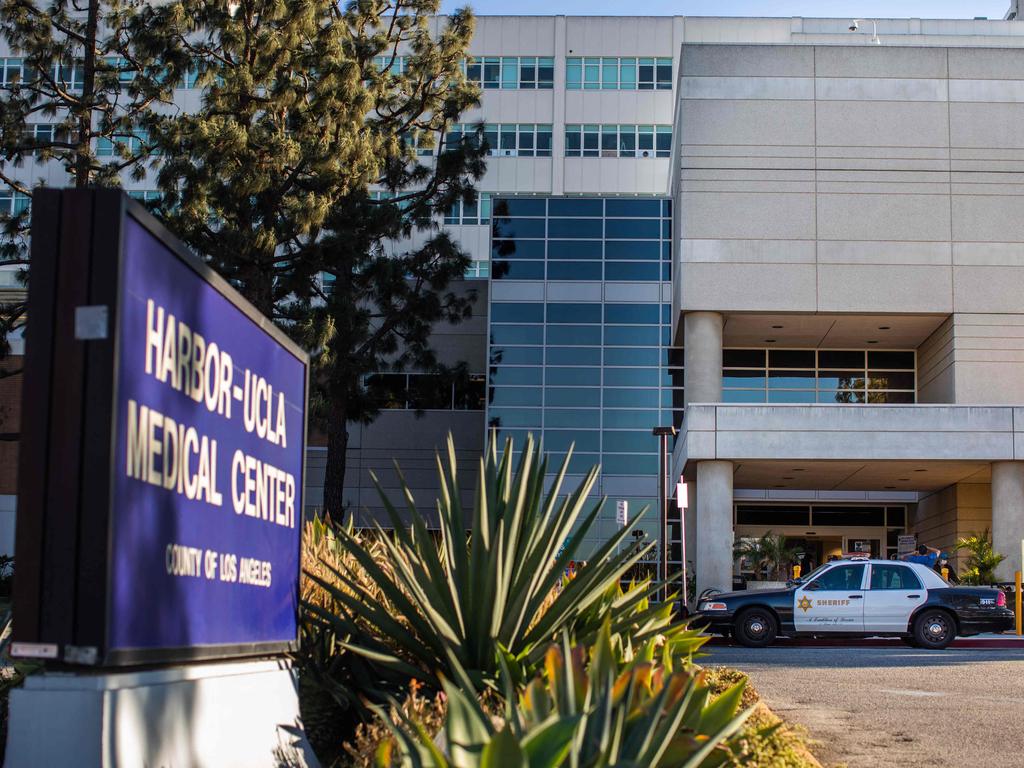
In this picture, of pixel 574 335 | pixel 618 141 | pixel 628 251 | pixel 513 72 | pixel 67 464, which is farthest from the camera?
pixel 513 72

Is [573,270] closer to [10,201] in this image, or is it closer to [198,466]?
[10,201]

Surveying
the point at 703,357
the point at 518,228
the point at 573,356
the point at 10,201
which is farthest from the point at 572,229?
the point at 10,201

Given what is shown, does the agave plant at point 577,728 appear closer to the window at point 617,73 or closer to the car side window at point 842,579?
the car side window at point 842,579

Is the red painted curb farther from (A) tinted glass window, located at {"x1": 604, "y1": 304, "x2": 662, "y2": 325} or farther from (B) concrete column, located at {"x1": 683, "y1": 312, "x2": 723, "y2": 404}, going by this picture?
(A) tinted glass window, located at {"x1": 604, "y1": 304, "x2": 662, "y2": 325}

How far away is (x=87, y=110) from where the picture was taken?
28094 millimetres

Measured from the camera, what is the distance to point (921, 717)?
10602 millimetres

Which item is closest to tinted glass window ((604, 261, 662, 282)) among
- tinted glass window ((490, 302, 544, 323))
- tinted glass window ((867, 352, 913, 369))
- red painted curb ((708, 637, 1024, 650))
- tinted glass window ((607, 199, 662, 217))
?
tinted glass window ((607, 199, 662, 217))

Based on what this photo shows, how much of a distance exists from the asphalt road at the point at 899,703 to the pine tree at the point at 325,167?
15.1 meters

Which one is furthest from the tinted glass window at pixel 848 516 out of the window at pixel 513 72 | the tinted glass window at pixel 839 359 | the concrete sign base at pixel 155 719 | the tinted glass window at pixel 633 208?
Answer: the concrete sign base at pixel 155 719

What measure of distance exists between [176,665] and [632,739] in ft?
6.32

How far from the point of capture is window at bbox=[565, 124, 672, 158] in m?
52.5

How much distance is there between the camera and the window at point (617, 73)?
174ft

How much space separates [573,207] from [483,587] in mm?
38470

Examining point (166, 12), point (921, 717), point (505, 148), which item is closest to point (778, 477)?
point (505, 148)
